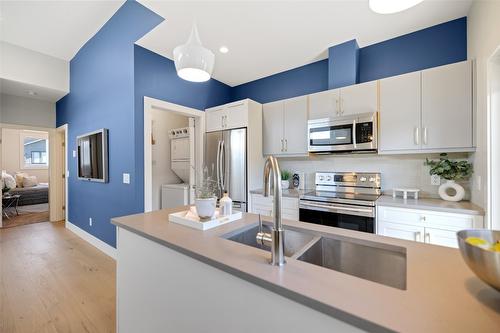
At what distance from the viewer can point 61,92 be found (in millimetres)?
4082

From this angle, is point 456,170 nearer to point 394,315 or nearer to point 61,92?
point 394,315

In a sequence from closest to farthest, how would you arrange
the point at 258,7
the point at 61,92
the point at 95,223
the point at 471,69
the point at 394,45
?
the point at 471,69
the point at 258,7
the point at 394,45
the point at 95,223
the point at 61,92

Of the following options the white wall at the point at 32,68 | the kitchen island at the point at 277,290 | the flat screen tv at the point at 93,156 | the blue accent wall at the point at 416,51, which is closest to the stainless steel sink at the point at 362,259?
the kitchen island at the point at 277,290

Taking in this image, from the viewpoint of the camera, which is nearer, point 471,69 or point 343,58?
point 471,69

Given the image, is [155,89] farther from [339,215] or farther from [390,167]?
[390,167]

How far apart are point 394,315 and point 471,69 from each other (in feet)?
8.12

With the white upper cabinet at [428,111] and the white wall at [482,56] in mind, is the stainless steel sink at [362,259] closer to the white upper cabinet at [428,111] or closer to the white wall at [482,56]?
the white wall at [482,56]

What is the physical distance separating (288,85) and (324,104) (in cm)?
93

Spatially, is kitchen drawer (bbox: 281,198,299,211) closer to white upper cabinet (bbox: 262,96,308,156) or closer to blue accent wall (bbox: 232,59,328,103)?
white upper cabinet (bbox: 262,96,308,156)

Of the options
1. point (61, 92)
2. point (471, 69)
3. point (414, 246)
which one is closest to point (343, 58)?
point (471, 69)

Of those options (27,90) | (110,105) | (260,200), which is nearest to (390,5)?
(260,200)

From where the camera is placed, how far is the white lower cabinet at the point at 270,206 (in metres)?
2.71

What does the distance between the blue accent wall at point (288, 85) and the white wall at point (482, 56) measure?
4.87 ft

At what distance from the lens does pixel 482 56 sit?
1.78 m
